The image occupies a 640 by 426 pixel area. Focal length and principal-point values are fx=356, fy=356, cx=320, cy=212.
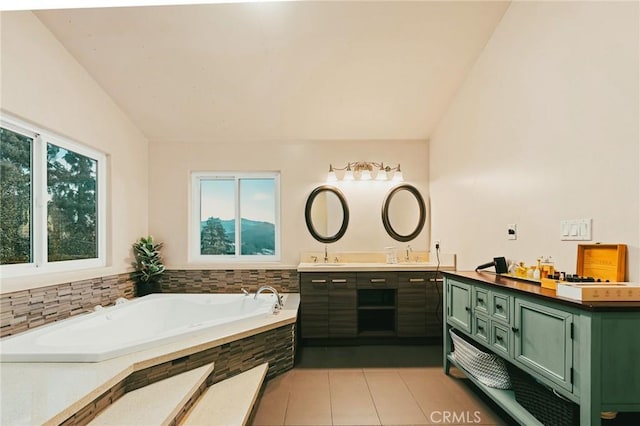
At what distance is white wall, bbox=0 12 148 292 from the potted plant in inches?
4.3

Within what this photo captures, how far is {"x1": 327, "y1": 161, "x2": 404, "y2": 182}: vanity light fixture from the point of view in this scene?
420cm

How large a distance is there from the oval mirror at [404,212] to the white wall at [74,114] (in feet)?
9.44

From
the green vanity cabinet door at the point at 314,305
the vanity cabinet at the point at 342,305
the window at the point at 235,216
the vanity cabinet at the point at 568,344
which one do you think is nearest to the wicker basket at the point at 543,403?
the vanity cabinet at the point at 568,344

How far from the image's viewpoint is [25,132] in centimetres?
264

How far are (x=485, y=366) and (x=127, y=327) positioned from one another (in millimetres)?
2867

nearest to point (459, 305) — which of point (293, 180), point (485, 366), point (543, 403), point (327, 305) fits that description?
point (485, 366)

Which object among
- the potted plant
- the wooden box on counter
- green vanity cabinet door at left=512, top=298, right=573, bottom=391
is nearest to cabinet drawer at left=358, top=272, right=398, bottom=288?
green vanity cabinet door at left=512, top=298, right=573, bottom=391

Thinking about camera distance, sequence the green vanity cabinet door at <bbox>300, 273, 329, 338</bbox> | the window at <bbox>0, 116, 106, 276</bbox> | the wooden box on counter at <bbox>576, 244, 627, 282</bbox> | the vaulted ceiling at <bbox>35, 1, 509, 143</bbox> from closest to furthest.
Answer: the wooden box on counter at <bbox>576, 244, 627, 282</bbox>, the window at <bbox>0, 116, 106, 276</bbox>, the vaulted ceiling at <bbox>35, 1, 509, 143</bbox>, the green vanity cabinet door at <bbox>300, 273, 329, 338</bbox>

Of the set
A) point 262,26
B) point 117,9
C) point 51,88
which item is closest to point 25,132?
point 51,88

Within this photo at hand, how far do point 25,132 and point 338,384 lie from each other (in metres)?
3.03

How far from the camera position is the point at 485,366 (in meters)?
2.38

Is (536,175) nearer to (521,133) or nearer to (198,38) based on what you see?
(521,133)

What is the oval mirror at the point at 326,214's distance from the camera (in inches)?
167

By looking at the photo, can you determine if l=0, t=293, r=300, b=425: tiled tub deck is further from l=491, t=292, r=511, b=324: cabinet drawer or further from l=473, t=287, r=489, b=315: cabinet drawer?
l=491, t=292, r=511, b=324: cabinet drawer
